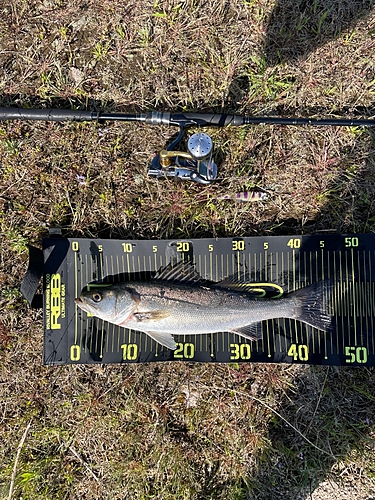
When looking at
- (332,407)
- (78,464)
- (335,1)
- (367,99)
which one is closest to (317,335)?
(332,407)

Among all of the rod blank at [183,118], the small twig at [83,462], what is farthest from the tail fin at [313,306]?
the small twig at [83,462]

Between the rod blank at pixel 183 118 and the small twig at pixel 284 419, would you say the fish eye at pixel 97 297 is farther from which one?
the rod blank at pixel 183 118

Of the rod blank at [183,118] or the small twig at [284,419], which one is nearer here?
the rod blank at [183,118]

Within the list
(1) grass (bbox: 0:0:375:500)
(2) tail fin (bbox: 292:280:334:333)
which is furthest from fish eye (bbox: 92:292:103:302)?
(2) tail fin (bbox: 292:280:334:333)

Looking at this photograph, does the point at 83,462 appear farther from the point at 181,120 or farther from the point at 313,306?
the point at 181,120

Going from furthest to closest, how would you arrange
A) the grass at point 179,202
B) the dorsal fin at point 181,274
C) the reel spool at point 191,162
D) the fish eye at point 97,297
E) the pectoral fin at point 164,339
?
1. the grass at point 179,202
2. the dorsal fin at point 181,274
3. the pectoral fin at point 164,339
4. the fish eye at point 97,297
5. the reel spool at point 191,162

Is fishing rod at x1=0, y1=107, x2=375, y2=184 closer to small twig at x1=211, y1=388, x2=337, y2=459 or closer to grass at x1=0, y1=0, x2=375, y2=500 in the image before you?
grass at x1=0, y1=0, x2=375, y2=500

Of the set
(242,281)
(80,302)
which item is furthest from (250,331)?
(80,302)
